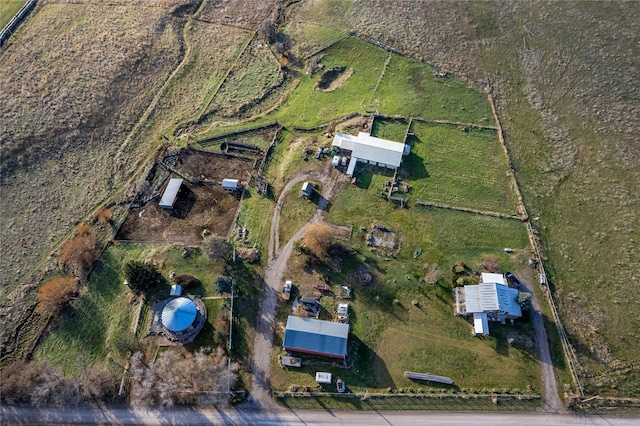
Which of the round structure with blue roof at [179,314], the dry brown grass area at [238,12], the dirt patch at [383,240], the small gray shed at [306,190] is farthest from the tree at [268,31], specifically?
the round structure with blue roof at [179,314]

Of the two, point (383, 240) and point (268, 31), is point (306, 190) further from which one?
point (268, 31)

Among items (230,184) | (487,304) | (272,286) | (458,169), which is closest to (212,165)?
(230,184)

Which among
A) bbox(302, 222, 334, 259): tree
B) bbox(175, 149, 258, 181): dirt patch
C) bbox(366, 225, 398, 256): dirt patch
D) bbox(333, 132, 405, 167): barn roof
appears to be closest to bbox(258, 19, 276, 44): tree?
bbox(175, 149, 258, 181): dirt patch

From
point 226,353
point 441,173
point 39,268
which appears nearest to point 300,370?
point 226,353

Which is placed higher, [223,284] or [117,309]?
[223,284]

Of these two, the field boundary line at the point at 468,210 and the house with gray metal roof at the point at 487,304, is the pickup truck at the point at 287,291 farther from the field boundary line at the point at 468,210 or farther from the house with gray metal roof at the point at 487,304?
the field boundary line at the point at 468,210
